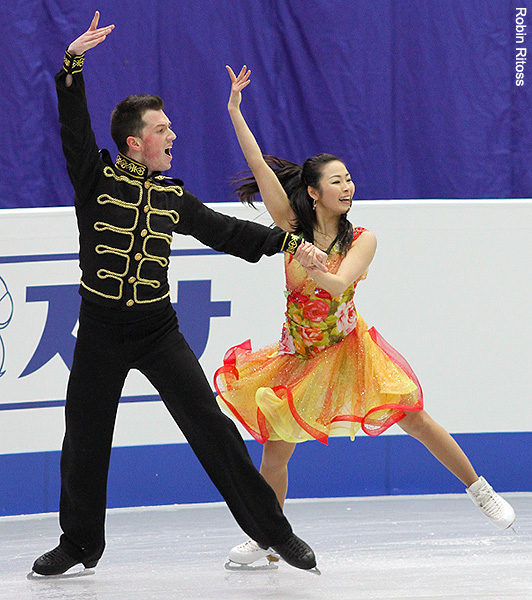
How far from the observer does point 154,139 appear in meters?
3.08

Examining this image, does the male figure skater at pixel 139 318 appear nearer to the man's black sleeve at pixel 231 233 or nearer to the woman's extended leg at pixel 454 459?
the man's black sleeve at pixel 231 233

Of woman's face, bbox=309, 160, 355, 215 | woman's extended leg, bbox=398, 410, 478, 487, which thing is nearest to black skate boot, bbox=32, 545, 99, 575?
woman's extended leg, bbox=398, 410, 478, 487

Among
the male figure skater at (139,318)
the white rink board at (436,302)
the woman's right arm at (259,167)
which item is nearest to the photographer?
the male figure skater at (139,318)

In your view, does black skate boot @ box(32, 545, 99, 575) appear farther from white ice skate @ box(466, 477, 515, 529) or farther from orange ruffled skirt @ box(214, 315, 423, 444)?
white ice skate @ box(466, 477, 515, 529)

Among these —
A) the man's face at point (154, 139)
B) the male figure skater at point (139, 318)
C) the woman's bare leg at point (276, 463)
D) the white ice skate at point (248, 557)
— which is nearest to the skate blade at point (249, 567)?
the white ice skate at point (248, 557)

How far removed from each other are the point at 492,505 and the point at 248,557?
837 mm

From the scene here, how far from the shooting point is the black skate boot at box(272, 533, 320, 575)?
3.10 m

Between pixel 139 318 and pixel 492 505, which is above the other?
pixel 139 318

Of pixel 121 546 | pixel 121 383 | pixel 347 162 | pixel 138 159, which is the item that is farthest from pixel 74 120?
pixel 347 162

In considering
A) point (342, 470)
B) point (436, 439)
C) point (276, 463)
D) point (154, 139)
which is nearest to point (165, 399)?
point (276, 463)

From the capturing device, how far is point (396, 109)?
16.4 ft

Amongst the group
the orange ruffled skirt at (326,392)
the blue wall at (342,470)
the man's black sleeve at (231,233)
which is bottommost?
the blue wall at (342,470)

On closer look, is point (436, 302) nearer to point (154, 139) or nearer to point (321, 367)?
point (321, 367)

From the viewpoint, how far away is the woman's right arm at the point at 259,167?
3.34 metres
